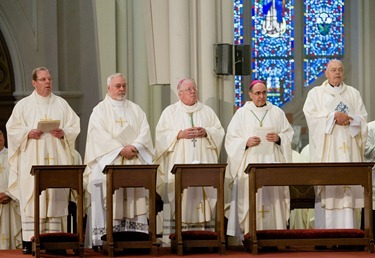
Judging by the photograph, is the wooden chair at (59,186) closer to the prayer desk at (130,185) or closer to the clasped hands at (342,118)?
the prayer desk at (130,185)

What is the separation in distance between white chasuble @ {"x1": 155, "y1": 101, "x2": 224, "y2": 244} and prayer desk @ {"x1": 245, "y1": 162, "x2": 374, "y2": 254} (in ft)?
3.21

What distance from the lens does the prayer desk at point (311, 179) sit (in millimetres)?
12734

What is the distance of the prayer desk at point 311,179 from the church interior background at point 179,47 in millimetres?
2546

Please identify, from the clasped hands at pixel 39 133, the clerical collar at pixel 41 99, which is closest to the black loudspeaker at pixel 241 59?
the clerical collar at pixel 41 99

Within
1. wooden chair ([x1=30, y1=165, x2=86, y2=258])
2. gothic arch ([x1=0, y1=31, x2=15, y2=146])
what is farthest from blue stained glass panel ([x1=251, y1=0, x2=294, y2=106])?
wooden chair ([x1=30, y1=165, x2=86, y2=258])

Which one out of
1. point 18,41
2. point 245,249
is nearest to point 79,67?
point 18,41

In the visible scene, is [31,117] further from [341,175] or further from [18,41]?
[18,41]

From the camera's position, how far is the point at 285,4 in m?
21.8

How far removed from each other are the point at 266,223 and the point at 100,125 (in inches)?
82.5

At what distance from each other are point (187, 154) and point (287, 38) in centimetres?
815

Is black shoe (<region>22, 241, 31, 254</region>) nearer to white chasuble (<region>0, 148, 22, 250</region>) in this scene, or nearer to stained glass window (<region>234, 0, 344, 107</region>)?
white chasuble (<region>0, 148, 22, 250</region>)

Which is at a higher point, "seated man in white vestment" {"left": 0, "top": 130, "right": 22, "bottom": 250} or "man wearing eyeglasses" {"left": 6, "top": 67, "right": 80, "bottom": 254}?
"man wearing eyeglasses" {"left": 6, "top": 67, "right": 80, "bottom": 254}

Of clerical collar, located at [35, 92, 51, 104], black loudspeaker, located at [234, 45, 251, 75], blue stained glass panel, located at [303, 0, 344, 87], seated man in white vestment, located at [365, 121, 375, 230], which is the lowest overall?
seated man in white vestment, located at [365, 121, 375, 230]

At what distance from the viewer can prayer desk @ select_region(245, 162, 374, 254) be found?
41.8 ft
